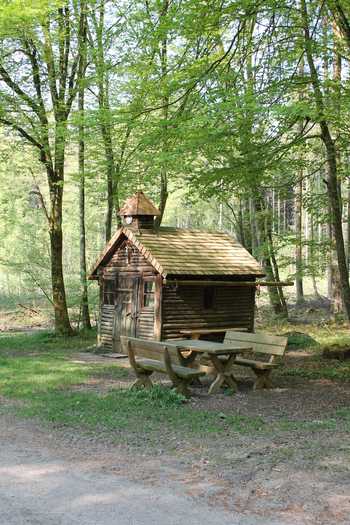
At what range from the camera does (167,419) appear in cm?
852

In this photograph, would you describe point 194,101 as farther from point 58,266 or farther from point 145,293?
point 58,266

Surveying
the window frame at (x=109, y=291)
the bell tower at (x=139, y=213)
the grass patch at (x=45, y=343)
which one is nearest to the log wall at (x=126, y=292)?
the window frame at (x=109, y=291)

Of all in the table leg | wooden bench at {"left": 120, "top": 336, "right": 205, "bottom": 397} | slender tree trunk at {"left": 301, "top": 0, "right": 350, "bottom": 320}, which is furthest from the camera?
slender tree trunk at {"left": 301, "top": 0, "right": 350, "bottom": 320}

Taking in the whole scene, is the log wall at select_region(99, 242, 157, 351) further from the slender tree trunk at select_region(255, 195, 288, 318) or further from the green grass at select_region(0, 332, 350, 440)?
the slender tree trunk at select_region(255, 195, 288, 318)

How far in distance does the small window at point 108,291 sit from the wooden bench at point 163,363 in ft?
25.9

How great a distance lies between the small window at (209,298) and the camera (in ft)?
58.2

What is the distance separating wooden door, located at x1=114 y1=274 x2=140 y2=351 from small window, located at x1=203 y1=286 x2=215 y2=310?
222 centimetres

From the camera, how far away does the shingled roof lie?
16391mm

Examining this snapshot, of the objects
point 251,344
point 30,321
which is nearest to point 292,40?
point 251,344

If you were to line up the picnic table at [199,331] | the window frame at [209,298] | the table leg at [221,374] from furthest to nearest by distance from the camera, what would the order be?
the window frame at [209,298], the picnic table at [199,331], the table leg at [221,374]

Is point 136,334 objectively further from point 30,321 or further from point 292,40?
point 30,321

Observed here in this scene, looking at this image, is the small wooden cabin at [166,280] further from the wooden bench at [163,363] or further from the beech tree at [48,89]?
the wooden bench at [163,363]

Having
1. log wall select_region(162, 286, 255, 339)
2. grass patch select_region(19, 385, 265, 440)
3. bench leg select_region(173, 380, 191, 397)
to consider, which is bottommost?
grass patch select_region(19, 385, 265, 440)

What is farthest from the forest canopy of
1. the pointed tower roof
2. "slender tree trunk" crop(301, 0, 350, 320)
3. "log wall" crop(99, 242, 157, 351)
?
"log wall" crop(99, 242, 157, 351)
